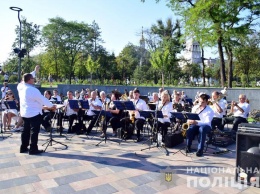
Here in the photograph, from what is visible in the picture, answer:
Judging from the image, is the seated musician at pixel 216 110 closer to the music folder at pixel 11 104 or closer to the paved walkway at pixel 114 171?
the paved walkway at pixel 114 171

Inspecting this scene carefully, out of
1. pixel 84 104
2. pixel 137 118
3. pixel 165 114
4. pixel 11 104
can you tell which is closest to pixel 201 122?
pixel 165 114

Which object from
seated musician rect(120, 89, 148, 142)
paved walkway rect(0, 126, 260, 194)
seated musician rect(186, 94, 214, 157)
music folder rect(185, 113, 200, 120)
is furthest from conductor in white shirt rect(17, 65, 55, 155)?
seated musician rect(186, 94, 214, 157)

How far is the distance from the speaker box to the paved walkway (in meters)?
0.19

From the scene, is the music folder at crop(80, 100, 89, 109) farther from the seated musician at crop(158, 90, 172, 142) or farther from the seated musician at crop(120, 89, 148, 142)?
the seated musician at crop(158, 90, 172, 142)

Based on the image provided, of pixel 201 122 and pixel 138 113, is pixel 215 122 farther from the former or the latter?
pixel 138 113

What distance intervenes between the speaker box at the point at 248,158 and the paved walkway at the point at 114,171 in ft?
0.63

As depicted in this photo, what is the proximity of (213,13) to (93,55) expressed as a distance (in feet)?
107

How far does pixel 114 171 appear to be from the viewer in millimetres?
5168

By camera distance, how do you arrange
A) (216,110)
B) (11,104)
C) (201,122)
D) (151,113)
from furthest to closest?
(11,104), (216,110), (151,113), (201,122)

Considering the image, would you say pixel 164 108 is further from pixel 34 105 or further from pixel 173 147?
pixel 34 105

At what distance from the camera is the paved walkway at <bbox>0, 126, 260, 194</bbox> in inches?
171

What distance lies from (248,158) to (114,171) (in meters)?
2.52

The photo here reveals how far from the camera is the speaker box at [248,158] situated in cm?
408

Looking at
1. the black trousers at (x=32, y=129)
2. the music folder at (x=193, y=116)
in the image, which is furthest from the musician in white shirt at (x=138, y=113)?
the black trousers at (x=32, y=129)
